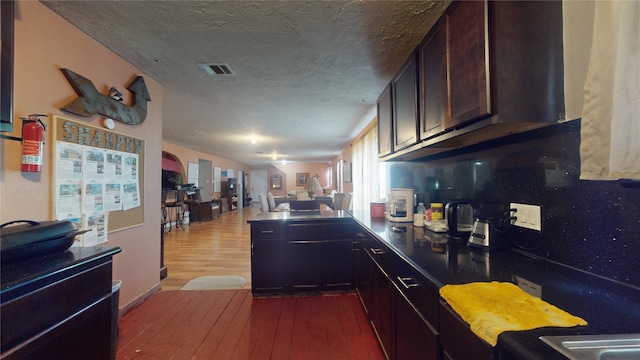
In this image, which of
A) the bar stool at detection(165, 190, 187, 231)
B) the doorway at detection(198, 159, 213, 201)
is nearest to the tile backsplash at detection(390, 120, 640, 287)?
the bar stool at detection(165, 190, 187, 231)

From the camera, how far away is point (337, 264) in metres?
2.68

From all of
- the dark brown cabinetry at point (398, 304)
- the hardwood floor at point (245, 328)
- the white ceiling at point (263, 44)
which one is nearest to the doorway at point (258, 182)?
the white ceiling at point (263, 44)

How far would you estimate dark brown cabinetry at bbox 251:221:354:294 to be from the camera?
262 cm

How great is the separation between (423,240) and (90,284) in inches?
71.6

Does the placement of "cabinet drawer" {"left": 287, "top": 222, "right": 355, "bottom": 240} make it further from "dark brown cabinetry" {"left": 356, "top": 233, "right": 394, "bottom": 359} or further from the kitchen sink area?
the kitchen sink area

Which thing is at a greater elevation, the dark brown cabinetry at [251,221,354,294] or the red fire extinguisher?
the red fire extinguisher

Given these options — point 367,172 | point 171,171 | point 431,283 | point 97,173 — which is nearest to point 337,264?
point 431,283

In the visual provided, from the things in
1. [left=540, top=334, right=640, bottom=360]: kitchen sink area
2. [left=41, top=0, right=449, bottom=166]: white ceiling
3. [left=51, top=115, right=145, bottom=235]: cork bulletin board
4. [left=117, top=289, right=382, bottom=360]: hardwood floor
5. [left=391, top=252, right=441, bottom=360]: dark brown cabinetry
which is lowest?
[left=117, top=289, right=382, bottom=360]: hardwood floor

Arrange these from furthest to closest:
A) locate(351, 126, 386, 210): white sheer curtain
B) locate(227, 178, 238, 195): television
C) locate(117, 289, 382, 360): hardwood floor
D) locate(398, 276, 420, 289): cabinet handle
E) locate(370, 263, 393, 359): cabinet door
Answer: locate(227, 178, 238, 195): television
locate(351, 126, 386, 210): white sheer curtain
locate(117, 289, 382, 360): hardwood floor
locate(370, 263, 393, 359): cabinet door
locate(398, 276, 420, 289): cabinet handle

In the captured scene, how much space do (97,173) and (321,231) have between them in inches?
79.0

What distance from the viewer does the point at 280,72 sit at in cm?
242

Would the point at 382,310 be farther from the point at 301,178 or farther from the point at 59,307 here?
the point at 301,178

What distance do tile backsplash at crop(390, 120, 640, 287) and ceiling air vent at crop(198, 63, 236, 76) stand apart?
86.3 inches

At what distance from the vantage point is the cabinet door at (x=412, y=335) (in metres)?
0.97
